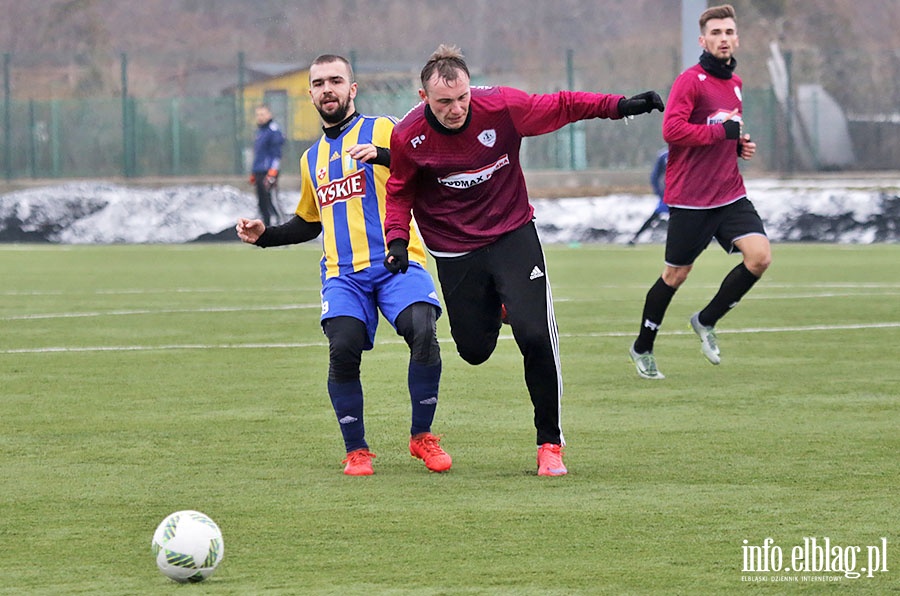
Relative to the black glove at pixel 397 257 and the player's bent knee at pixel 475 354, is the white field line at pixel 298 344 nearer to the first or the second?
the player's bent knee at pixel 475 354

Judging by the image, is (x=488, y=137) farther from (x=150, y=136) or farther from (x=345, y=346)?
(x=150, y=136)

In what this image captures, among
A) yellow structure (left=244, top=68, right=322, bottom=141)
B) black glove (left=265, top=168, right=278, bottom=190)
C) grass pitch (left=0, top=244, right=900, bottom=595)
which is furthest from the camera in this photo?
yellow structure (left=244, top=68, right=322, bottom=141)

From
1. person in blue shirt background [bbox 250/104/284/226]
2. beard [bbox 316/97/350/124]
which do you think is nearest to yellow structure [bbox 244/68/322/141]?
person in blue shirt background [bbox 250/104/284/226]

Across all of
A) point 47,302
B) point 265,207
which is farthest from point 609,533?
point 265,207

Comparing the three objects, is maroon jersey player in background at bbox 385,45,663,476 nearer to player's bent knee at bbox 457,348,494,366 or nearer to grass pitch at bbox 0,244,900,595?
player's bent knee at bbox 457,348,494,366

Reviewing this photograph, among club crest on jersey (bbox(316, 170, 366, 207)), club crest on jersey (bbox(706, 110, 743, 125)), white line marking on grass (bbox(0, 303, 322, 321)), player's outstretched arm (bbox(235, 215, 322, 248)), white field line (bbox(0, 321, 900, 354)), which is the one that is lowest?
white field line (bbox(0, 321, 900, 354))

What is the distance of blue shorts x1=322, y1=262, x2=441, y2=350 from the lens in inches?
285

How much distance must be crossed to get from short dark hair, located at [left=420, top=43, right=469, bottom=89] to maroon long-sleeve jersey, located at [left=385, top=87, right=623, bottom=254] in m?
0.25

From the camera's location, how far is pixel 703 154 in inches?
408

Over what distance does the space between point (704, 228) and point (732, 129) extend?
853mm

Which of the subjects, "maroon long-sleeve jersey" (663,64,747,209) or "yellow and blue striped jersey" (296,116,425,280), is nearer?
"yellow and blue striped jersey" (296,116,425,280)

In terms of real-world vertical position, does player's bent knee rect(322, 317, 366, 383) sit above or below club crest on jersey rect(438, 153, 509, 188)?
below

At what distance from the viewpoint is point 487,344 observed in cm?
732

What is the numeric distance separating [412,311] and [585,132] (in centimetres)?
2772
